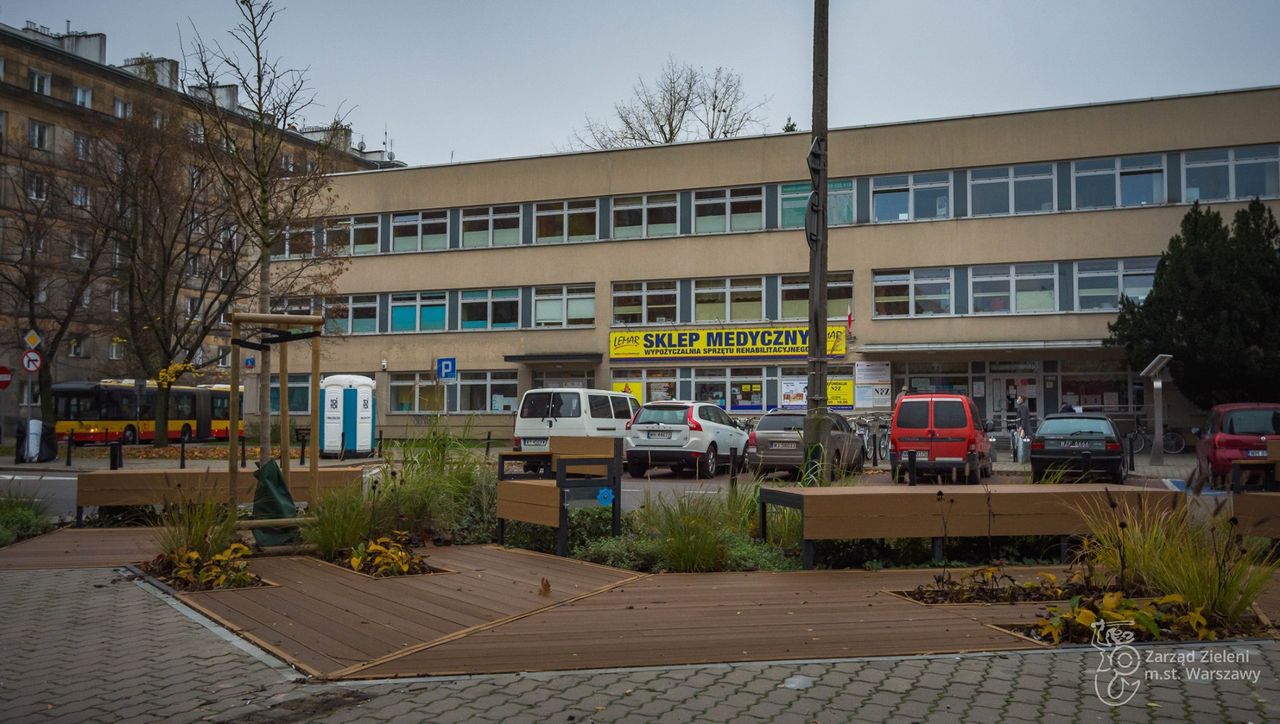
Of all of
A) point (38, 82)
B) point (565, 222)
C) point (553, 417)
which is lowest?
point (553, 417)

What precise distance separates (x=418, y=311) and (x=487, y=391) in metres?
4.43

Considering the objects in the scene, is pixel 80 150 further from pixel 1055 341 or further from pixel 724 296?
pixel 1055 341

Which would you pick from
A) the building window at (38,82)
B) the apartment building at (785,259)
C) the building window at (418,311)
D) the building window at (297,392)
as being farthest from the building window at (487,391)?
the building window at (38,82)

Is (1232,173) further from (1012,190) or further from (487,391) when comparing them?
(487,391)

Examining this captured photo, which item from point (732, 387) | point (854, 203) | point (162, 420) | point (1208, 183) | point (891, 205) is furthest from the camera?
point (732, 387)

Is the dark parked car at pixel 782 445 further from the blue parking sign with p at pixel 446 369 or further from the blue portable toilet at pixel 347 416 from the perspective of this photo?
the blue portable toilet at pixel 347 416

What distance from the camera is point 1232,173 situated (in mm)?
33375

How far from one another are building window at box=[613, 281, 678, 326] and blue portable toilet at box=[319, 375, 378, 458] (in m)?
11.1

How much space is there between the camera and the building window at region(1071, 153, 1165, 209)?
111ft

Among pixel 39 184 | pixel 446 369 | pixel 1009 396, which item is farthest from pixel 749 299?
pixel 39 184

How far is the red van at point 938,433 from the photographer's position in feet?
65.7

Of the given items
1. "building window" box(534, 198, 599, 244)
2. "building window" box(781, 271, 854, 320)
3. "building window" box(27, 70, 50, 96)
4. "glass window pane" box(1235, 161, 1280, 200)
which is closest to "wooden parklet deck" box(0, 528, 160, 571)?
"building window" box(781, 271, 854, 320)

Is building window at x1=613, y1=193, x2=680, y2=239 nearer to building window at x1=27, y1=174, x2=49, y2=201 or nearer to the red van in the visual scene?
building window at x1=27, y1=174, x2=49, y2=201

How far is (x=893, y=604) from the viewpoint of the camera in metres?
7.12
